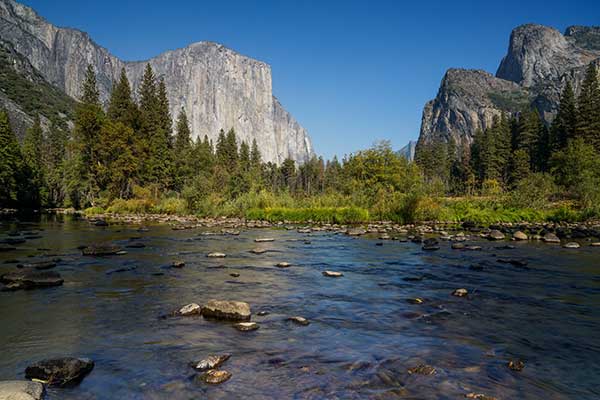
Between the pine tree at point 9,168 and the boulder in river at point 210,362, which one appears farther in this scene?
the pine tree at point 9,168

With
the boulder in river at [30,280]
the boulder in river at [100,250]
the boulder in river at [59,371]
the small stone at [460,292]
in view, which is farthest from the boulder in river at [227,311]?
the boulder in river at [100,250]

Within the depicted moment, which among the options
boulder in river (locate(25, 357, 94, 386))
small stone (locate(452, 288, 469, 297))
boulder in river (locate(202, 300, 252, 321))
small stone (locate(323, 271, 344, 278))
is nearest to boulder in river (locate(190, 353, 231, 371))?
boulder in river (locate(25, 357, 94, 386))

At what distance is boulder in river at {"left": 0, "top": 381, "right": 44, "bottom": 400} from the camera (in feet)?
12.2

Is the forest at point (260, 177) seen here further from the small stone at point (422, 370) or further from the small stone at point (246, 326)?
the small stone at point (422, 370)

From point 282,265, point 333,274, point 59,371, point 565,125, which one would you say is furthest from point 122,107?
point 565,125

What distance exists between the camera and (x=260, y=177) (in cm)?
6050

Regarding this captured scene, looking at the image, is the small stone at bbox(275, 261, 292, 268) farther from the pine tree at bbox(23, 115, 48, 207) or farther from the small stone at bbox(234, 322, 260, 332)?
the pine tree at bbox(23, 115, 48, 207)

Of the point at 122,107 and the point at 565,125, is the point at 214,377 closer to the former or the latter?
the point at 122,107

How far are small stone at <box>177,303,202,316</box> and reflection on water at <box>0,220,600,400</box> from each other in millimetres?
410

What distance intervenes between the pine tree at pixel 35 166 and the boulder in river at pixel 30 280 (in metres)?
59.5

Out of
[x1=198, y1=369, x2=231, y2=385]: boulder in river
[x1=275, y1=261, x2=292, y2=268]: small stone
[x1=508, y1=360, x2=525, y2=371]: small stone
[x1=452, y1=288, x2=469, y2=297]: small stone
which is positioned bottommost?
[x1=508, y1=360, x2=525, y2=371]: small stone

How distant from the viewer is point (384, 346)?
18.7 ft

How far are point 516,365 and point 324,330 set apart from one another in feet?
8.92

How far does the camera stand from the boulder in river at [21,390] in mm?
3721
